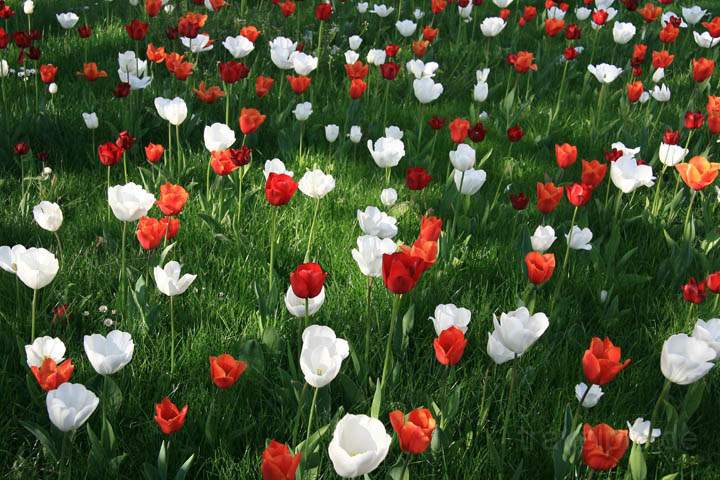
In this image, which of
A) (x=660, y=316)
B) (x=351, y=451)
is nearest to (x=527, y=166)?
(x=660, y=316)

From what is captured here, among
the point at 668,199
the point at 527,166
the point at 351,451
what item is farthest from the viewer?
the point at 527,166

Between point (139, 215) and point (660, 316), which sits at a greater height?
point (139, 215)

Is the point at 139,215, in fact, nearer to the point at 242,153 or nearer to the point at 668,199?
the point at 242,153

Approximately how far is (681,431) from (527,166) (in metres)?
1.96

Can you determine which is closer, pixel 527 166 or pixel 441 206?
pixel 441 206

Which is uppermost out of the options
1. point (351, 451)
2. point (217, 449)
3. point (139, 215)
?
point (351, 451)

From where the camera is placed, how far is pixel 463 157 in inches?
117

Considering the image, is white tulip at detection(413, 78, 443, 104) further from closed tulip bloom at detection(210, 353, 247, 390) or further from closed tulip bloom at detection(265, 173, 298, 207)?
closed tulip bloom at detection(210, 353, 247, 390)

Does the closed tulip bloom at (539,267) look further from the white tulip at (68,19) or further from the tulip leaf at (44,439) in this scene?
the white tulip at (68,19)

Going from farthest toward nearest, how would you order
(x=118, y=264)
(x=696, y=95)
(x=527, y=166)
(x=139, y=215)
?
(x=696, y=95) < (x=527, y=166) < (x=118, y=264) < (x=139, y=215)

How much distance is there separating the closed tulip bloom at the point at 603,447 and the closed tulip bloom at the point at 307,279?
26.4 inches

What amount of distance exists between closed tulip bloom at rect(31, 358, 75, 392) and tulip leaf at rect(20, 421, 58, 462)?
16 centimetres

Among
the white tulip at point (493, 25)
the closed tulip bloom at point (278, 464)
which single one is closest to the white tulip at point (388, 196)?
the closed tulip bloom at point (278, 464)

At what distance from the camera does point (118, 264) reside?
9.14 feet
